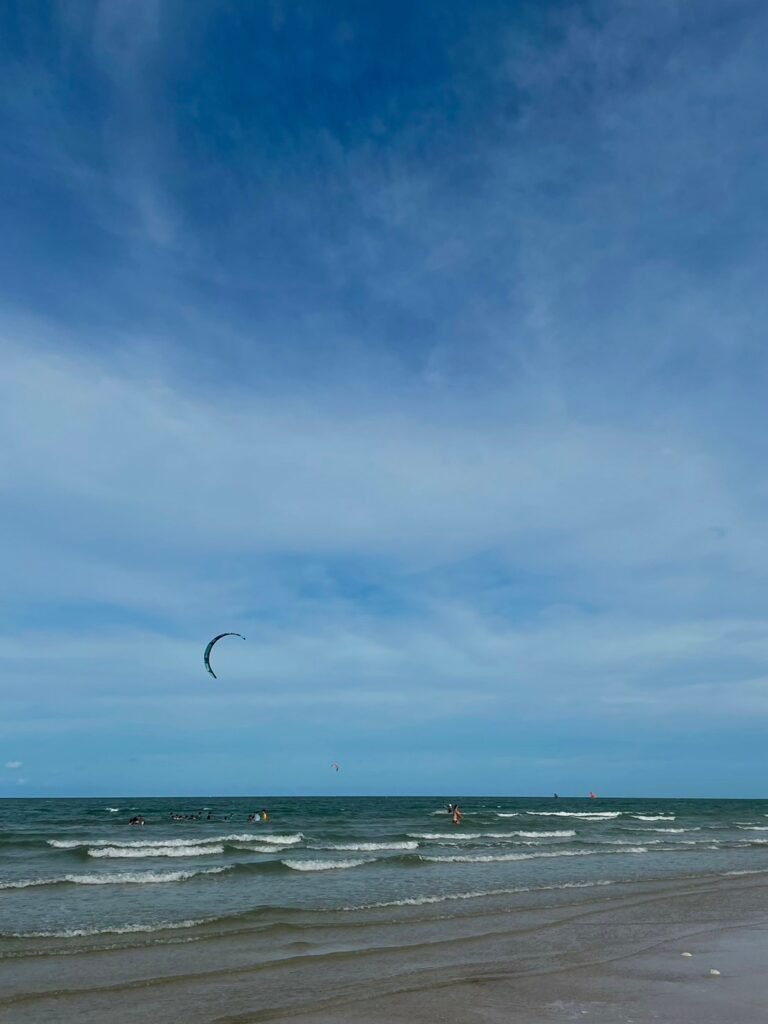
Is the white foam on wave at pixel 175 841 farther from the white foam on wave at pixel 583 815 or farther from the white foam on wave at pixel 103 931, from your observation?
the white foam on wave at pixel 583 815

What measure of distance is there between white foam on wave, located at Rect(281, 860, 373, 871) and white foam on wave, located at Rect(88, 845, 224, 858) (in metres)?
6.32

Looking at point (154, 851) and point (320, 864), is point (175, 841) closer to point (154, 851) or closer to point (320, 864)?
point (154, 851)

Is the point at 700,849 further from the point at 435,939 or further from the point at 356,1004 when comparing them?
the point at 356,1004

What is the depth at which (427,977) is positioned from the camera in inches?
437

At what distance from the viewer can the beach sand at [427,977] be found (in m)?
9.50

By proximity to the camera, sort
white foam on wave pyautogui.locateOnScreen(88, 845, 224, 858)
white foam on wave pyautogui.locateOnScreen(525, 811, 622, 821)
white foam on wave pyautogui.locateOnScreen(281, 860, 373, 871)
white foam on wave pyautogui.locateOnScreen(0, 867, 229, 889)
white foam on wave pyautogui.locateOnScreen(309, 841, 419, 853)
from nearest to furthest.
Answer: white foam on wave pyautogui.locateOnScreen(0, 867, 229, 889)
white foam on wave pyautogui.locateOnScreen(281, 860, 373, 871)
white foam on wave pyautogui.locateOnScreen(88, 845, 224, 858)
white foam on wave pyautogui.locateOnScreen(309, 841, 419, 853)
white foam on wave pyautogui.locateOnScreen(525, 811, 622, 821)

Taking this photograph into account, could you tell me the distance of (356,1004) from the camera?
9.88 metres

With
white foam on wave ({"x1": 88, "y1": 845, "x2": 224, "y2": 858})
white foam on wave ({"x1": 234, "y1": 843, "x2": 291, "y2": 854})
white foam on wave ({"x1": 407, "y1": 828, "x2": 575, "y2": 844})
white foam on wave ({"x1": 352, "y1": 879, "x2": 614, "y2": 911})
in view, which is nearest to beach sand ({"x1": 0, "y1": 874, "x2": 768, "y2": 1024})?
white foam on wave ({"x1": 352, "y1": 879, "x2": 614, "y2": 911})

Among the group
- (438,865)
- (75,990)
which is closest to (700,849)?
(438,865)

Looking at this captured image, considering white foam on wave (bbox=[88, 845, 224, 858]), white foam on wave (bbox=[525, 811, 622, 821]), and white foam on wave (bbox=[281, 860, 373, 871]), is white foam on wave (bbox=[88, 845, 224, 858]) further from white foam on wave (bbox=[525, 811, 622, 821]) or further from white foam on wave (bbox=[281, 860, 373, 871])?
white foam on wave (bbox=[525, 811, 622, 821])

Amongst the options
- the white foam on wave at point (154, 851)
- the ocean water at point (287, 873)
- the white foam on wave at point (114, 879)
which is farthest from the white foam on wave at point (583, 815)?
the white foam on wave at point (114, 879)

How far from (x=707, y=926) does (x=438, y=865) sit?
11882mm

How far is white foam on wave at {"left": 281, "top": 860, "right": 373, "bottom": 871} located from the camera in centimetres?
2555

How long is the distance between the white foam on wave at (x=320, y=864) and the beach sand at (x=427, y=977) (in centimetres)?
1012
